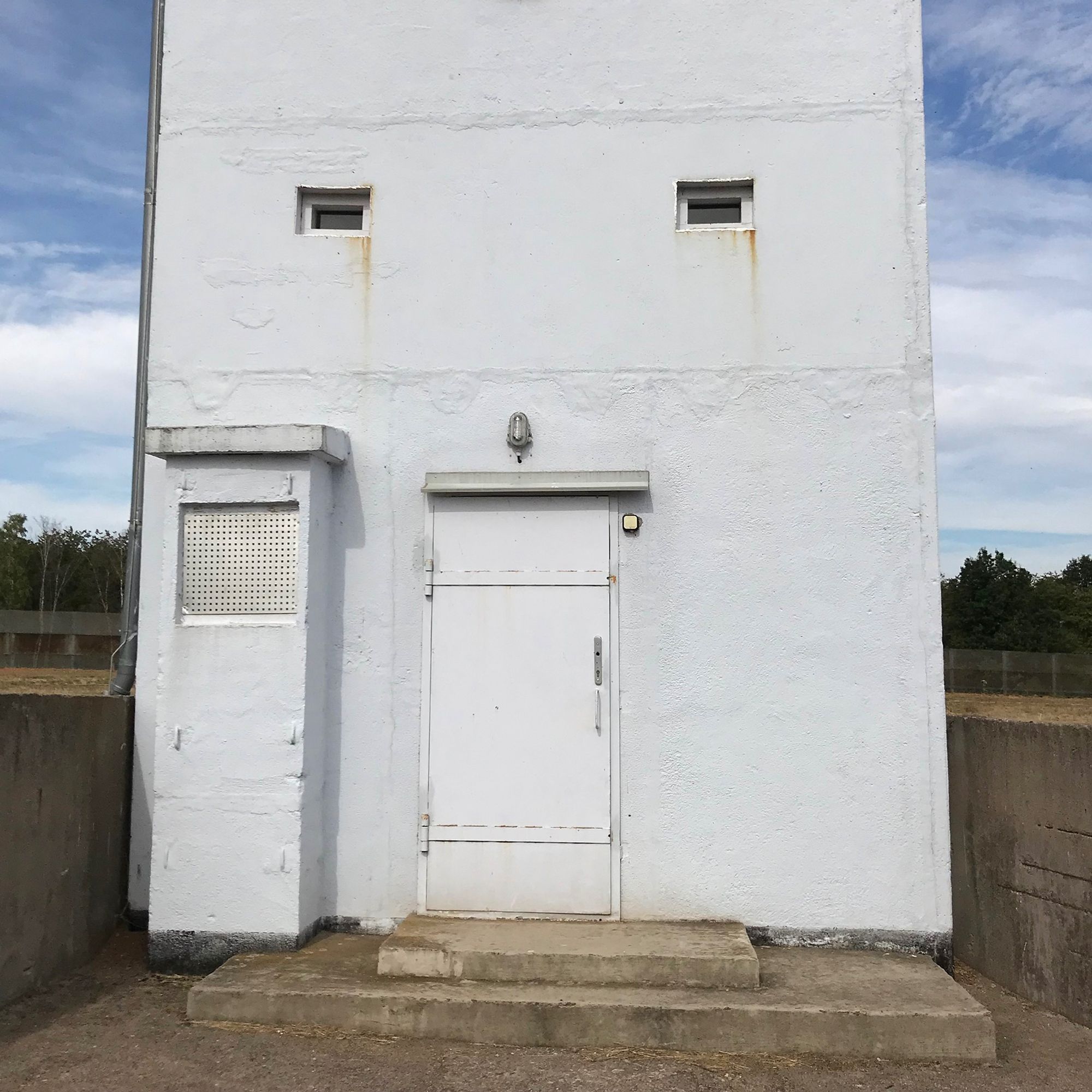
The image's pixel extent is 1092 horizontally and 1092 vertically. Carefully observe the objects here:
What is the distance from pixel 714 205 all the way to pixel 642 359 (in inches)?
40.6

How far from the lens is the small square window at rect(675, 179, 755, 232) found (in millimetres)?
5484

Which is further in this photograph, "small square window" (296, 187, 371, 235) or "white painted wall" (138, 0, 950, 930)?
"small square window" (296, 187, 371, 235)

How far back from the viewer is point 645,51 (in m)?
5.58

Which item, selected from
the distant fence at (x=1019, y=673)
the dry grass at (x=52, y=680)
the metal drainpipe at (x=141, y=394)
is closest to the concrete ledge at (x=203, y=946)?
the metal drainpipe at (x=141, y=394)

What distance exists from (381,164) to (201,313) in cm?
135

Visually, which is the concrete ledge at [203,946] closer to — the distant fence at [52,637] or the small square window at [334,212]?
the small square window at [334,212]

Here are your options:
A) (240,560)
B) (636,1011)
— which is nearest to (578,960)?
(636,1011)

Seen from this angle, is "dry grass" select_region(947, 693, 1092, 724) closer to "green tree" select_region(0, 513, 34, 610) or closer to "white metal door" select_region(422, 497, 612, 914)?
"white metal door" select_region(422, 497, 612, 914)

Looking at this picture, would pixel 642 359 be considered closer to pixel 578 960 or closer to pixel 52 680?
pixel 578 960

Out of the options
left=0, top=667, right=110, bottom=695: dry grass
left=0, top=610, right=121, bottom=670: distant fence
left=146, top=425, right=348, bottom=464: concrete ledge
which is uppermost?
left=146, top=425, right=348, bottom=464: concrete ledge

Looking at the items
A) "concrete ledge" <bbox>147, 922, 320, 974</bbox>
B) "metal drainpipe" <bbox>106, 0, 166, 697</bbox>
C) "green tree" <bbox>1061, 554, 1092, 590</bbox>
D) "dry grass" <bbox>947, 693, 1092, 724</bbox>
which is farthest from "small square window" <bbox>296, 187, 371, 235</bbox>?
"green tree" <bbox>1061, 554, 1092, 590</bbox>

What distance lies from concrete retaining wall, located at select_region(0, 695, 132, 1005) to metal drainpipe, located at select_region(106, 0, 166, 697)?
418 millimetres

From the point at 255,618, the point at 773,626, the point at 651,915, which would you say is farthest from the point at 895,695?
the point at 255,618

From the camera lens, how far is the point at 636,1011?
418 centimetres
